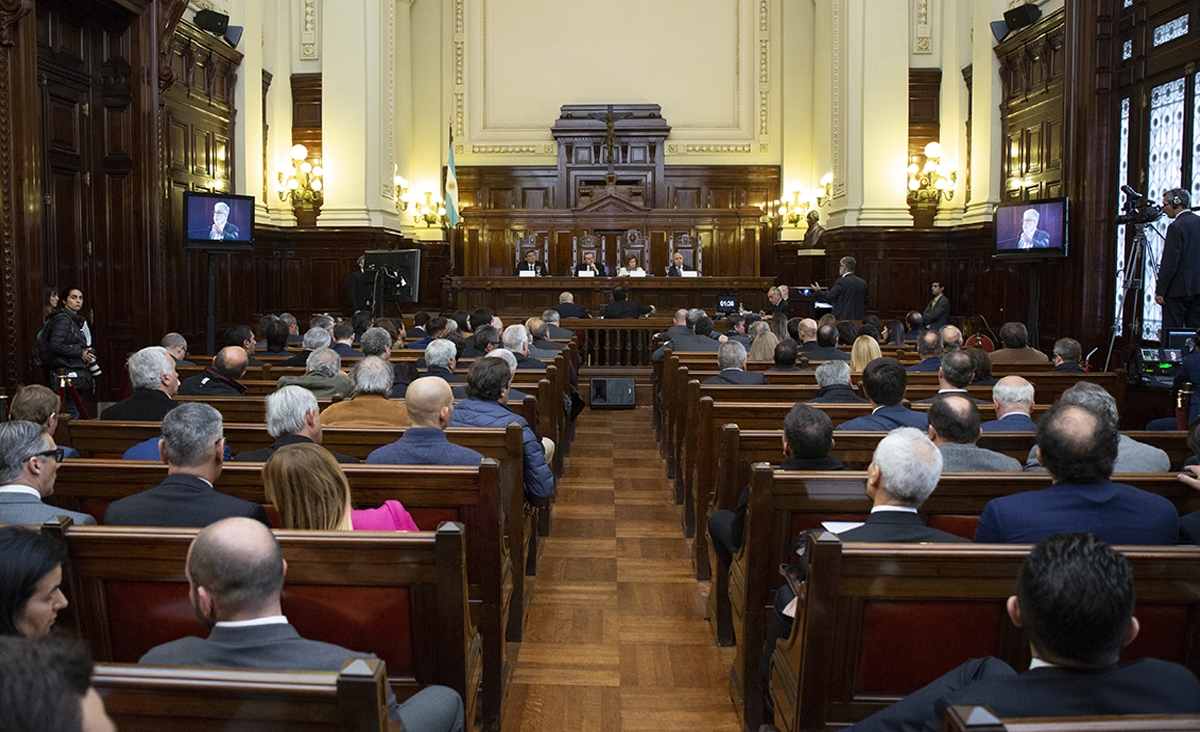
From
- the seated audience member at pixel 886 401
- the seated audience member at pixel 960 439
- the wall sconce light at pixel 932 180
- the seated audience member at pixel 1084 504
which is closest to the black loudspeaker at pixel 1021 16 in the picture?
the wall sconce light at pixel 932 180

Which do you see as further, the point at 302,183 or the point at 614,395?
the point at 302,183

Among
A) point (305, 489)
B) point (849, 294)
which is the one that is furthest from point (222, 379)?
point (849, 294)

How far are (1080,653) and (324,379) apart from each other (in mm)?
4167

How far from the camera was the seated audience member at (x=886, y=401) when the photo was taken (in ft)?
13.2

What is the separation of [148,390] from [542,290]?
8.87m

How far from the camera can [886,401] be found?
4.16m

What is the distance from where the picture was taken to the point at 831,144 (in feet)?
49.4

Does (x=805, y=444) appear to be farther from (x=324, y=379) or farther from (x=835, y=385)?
(x=324, y=379)

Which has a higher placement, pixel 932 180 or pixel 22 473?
pixel 932 180

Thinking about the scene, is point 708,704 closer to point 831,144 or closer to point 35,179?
point 35,179

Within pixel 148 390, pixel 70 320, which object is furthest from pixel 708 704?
pixel 70 320

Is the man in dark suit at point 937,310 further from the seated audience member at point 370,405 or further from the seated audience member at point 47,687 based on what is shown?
the seated audience member at point 47,687

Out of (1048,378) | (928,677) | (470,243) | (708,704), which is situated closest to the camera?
(928,677)

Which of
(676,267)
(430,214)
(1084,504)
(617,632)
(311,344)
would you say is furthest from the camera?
(430,214)
